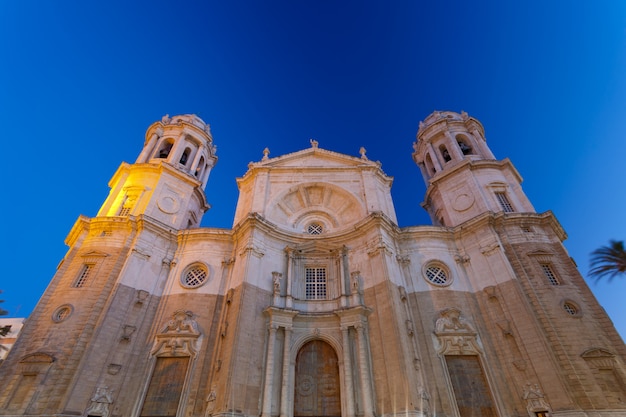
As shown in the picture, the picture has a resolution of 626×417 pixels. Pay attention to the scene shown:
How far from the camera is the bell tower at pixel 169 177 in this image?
89.2ft

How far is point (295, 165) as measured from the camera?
31.5 m

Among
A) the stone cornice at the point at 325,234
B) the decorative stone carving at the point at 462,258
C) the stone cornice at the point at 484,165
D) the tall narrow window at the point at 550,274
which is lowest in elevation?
the tall narrow window at the point at 550,274

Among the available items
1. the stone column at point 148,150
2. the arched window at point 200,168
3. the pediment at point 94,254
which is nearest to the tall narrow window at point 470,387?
the pediment at point 94,254

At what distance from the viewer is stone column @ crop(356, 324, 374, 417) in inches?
679

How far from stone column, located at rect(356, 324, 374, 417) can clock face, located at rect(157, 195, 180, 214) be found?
17961mm

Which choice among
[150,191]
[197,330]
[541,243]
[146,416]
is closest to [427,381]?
[541,243]

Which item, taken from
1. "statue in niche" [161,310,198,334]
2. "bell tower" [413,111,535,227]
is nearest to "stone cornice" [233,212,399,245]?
"statue in niche" [161,310,198,334]

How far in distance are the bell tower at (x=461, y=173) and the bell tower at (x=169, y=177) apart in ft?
74.1

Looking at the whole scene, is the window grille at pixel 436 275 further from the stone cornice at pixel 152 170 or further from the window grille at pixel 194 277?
the stone cornice at pixel 152 170

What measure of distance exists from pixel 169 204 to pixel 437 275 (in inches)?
870

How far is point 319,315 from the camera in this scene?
71.3ft

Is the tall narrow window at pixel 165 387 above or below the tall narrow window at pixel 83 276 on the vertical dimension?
below

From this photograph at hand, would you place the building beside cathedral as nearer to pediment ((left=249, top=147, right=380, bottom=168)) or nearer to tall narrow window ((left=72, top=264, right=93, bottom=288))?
tall narrow window ((left=72, top=264, right=93, bottom=288))

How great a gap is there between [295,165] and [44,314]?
21284 millimetres
